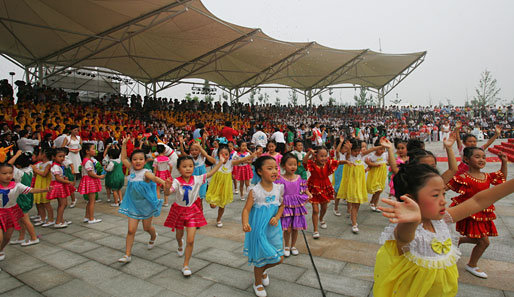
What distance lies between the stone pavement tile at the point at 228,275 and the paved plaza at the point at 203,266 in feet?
0.04

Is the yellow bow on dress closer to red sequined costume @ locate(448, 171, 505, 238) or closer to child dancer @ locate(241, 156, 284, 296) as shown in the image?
child dancer @ locate(241, 156, 284, 296)

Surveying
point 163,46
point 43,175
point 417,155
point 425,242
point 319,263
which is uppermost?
point 163,46

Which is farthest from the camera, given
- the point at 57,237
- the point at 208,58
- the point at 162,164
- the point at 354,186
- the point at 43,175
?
the point at 208,58

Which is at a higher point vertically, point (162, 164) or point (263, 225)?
point (162, 164)

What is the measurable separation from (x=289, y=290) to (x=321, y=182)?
2079 mm

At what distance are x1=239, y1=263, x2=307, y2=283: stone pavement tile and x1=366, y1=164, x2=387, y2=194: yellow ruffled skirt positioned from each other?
9.83 ft

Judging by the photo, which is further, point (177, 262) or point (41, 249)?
point (41, 249)

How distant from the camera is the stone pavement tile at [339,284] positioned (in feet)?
9.71

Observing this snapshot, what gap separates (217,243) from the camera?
447 cm

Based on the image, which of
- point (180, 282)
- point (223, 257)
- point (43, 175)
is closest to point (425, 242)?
point (180, 282)

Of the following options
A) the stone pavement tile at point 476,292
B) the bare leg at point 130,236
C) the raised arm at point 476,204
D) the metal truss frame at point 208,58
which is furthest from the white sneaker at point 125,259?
the metal truss frame at point 208,58

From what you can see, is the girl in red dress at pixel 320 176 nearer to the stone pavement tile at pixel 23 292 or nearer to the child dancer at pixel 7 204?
the stone pavement tile at pixel 23 292

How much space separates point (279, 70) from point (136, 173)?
2199 cm

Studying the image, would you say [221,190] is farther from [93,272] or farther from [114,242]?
[93,272]
